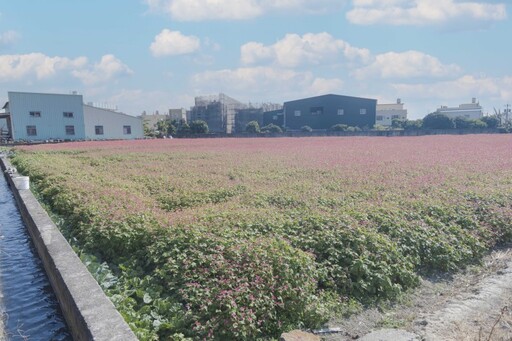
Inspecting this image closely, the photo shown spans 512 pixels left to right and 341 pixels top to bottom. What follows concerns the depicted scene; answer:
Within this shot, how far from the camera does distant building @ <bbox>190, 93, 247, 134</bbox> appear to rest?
6481cm

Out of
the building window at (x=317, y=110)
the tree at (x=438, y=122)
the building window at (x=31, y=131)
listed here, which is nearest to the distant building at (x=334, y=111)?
the building window at (x=317, y=110)

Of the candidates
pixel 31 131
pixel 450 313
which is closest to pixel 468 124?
pixel 31 131

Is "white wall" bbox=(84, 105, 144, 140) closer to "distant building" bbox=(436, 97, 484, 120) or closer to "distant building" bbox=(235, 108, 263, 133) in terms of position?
"distant building" bbox=(235, 108, 263, 133)

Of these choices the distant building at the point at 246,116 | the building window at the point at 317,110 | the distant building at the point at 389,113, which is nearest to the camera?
the building window at the point at 317,110

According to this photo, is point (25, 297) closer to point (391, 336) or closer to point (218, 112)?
point (391, 336)

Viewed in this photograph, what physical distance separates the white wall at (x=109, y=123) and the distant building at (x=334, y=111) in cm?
2527

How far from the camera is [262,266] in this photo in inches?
148

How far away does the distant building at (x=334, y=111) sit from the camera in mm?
60969

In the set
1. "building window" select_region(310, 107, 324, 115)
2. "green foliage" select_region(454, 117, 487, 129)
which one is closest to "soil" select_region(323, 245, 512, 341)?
"green foliage" select_region(454, 117, 487, 129)

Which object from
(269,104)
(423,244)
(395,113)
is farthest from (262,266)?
(395,113)

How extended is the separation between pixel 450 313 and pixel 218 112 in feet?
205

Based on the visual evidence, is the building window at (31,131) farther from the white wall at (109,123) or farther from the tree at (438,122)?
the tree at (438,122)

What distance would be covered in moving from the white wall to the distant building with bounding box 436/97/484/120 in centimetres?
6276

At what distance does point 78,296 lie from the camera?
3664mm
